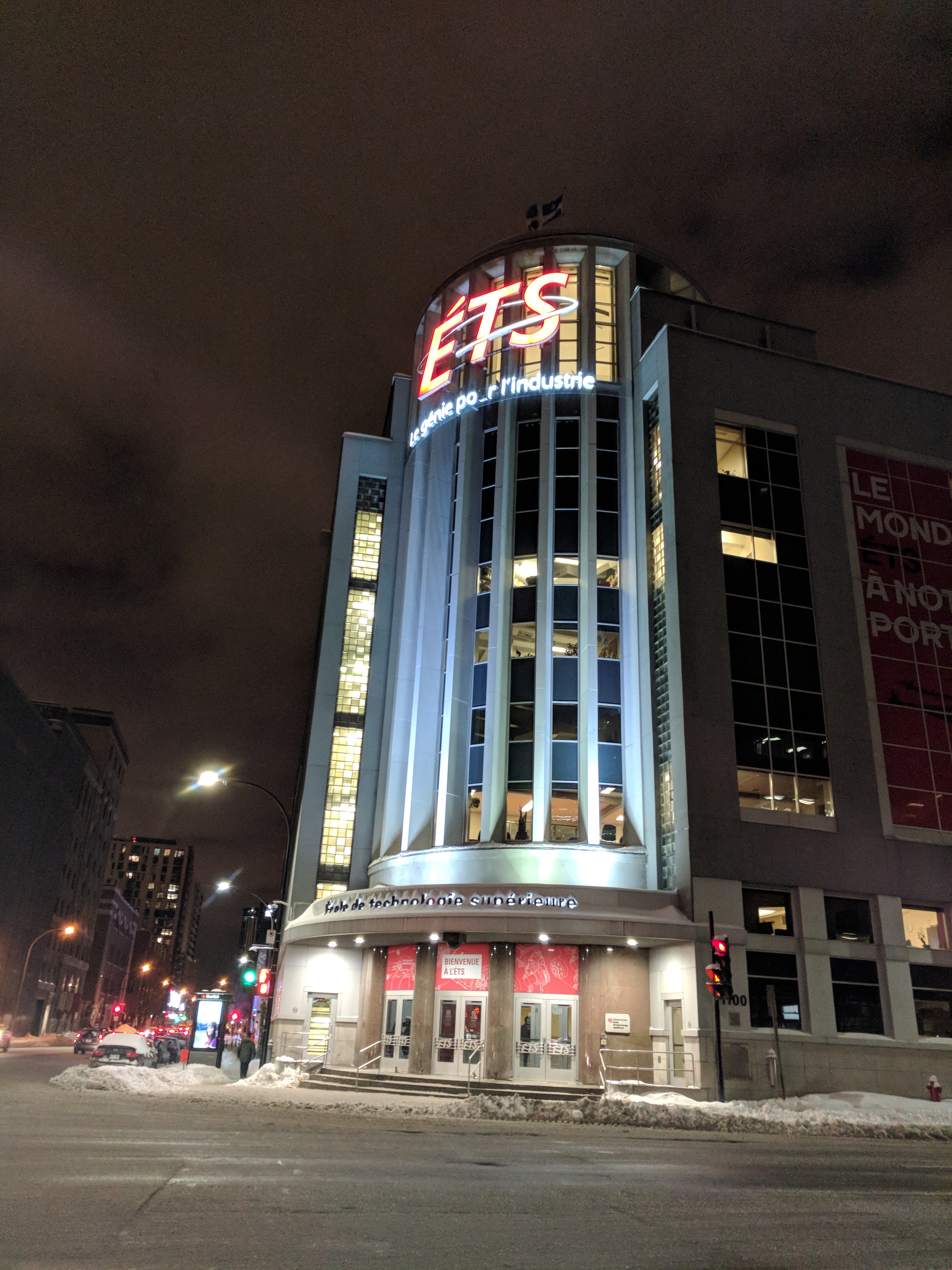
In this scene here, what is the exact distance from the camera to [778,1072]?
26.4 meters

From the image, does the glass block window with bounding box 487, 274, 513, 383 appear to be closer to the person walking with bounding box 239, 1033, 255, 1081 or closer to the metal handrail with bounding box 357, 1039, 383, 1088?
the metal handrail with bounding box 357, 1039, 383, 1088

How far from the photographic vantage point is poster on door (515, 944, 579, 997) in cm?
3002

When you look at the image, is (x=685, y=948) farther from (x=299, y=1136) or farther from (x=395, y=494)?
(x=395, y=494)

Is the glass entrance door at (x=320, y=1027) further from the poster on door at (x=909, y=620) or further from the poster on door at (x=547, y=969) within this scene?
the poster on door at (x=909, y=620)

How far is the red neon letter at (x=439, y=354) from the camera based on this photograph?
145ft

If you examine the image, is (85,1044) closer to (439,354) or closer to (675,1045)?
(675,1045)

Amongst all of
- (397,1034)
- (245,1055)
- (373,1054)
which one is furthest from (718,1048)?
(245,1055)

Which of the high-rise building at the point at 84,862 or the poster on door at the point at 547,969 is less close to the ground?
the high-rise building at the point at 84,862

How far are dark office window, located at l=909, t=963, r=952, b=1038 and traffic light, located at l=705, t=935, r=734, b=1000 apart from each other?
10040mm

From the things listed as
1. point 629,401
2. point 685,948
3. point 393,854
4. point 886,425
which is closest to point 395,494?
point 629,401

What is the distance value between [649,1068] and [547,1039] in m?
3.50

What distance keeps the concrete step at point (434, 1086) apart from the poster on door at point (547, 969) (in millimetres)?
3296

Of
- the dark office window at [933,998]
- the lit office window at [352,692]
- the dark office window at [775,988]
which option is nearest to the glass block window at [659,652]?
the dark office window at [775,988]

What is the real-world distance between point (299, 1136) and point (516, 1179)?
4.93 m
